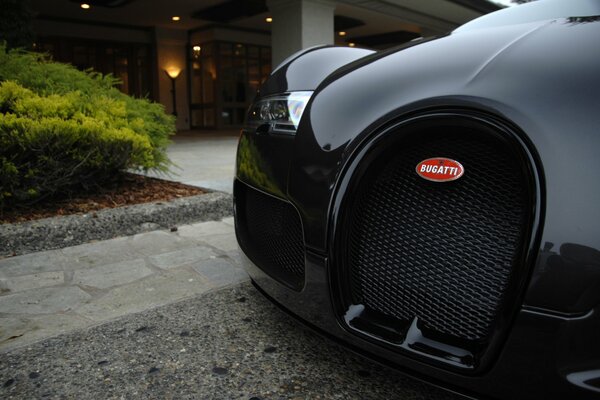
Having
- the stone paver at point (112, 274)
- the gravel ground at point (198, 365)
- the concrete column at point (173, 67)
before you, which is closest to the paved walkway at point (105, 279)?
the stone paver at point (112, 274)

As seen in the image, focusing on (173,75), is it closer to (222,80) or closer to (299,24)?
(222,80)

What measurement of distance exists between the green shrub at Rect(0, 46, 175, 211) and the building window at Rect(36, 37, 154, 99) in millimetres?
11870

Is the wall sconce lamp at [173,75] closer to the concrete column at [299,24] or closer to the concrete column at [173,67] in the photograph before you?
the concrete column at [173,67]

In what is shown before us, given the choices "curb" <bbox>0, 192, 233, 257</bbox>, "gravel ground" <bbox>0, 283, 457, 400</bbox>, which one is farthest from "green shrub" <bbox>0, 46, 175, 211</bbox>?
"gravel ground" <bbox>0, 283, 457, 400</bbox>

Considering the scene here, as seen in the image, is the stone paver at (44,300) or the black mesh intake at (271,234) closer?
the black mesh intake at (271,234)

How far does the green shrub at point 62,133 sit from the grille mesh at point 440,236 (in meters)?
2.65

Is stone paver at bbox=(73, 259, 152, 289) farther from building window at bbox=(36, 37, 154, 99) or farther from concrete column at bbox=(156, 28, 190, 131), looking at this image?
concrete column at bbox=(156, 28, 190, 131)

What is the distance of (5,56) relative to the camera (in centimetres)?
407

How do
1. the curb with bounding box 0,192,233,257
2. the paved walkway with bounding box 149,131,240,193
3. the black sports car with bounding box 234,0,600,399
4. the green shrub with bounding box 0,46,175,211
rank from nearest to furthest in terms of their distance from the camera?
1. the black sports car with bounding box 234,0,600,399
2. the curb with bounding box 0,192,233,257
3. the green shrub with bounding box 0,46,175,211
4. the paved walkway with bounding box 149,131,240,193

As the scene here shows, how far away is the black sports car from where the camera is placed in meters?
0.90

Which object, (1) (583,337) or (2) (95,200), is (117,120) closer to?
(2) (95,200)

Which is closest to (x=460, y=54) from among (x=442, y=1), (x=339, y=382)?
(x=339, y=382)

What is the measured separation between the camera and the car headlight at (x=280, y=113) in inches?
61.2

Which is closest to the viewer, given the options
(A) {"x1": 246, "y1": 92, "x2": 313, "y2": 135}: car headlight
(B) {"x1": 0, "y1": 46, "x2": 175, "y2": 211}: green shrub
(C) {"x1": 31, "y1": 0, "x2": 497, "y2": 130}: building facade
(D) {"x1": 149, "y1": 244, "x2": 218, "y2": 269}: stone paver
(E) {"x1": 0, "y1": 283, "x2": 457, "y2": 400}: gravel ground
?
(E) {"x1": 0, "y1": 283, "x2": 457, "y2": 400}: gravel ground
